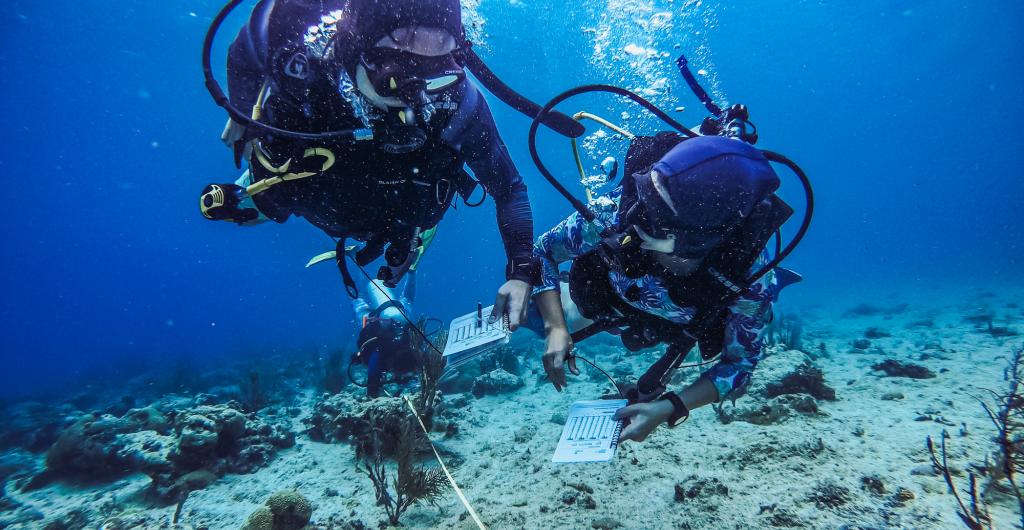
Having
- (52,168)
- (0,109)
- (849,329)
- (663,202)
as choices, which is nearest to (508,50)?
(849,329)

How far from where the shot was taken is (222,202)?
123 inches

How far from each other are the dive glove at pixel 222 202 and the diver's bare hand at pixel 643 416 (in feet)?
10.9

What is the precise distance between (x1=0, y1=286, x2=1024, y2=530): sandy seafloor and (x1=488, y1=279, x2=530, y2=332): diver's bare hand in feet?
5.55

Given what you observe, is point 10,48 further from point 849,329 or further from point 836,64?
point 836,64

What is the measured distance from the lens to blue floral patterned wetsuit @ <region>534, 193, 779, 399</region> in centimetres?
266

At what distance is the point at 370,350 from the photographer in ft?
20.2

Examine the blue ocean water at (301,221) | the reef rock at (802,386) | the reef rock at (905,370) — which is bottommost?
the reef rock at (802,386)

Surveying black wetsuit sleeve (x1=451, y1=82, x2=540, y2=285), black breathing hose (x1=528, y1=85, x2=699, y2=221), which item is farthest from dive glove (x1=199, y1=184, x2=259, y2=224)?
black breathing hose (x1=528, y1=85, x2=699, y2=221)

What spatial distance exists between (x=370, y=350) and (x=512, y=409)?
8.29 ft

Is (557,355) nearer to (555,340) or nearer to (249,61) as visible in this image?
(555,340)

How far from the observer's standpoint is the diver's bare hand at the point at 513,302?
2.73 meters

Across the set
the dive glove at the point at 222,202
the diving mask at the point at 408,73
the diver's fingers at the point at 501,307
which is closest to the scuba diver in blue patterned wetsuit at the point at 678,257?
the diver's fingers at the point at 501,307

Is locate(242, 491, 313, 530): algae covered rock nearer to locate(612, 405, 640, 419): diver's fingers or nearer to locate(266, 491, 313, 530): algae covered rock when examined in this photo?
locate(266, 491, 313, 530): algae covered rock

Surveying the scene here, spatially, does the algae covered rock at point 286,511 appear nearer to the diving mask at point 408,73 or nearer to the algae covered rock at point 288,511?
the algae covered rock at point 288,511
